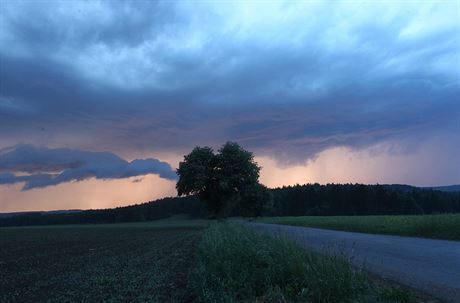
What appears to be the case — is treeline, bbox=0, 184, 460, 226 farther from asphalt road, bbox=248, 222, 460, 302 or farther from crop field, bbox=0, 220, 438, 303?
→ crop field, bbox=0, 220, 438, 303

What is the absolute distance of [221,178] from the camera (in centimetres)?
6331

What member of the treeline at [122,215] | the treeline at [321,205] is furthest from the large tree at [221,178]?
the treeline at [122,215]

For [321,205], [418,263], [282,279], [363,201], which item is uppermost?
[321,205]

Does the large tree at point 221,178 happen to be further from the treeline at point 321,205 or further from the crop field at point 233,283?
the crop field at point 233,283

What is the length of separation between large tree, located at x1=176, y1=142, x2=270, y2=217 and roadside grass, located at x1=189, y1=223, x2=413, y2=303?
51.2 meters

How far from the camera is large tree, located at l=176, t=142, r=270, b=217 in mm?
63125

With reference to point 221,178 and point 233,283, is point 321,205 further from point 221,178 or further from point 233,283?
point 233,283

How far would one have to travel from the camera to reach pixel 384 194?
111 meters

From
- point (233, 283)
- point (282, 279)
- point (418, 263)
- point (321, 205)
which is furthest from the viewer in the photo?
point (321, 205)

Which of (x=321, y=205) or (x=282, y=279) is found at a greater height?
(x=321, y=205)

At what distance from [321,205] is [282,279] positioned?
12006cm

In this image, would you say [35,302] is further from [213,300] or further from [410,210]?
[410,210]

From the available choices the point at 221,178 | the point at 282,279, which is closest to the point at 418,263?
the point at 282,279

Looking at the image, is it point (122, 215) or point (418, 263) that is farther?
point (122, 215)
